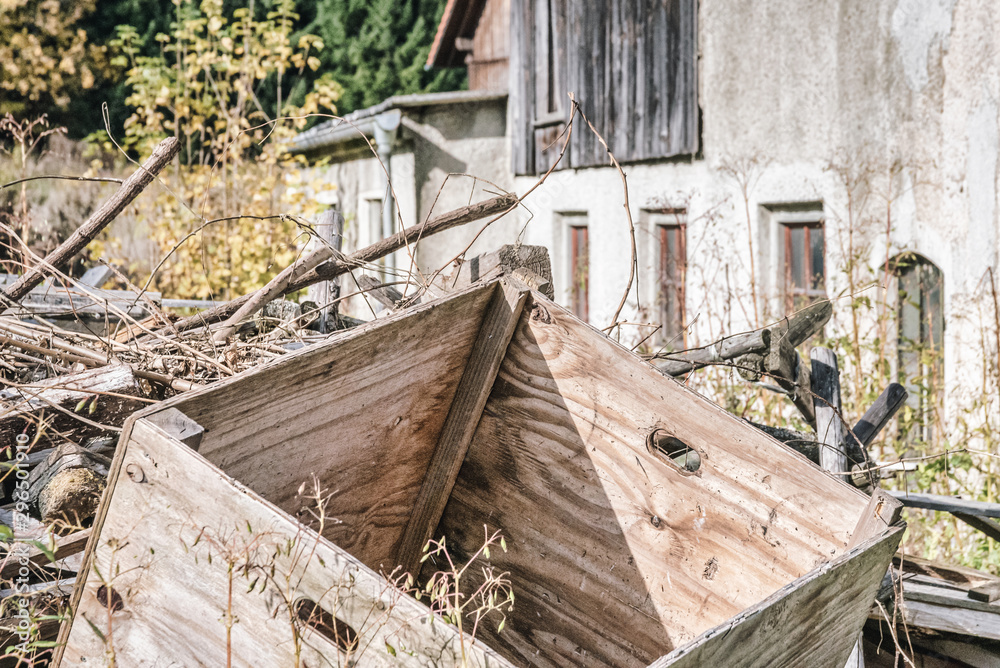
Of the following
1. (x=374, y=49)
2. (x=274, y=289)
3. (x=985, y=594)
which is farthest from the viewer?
(x=374, y=49)

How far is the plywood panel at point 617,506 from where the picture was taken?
1731mm

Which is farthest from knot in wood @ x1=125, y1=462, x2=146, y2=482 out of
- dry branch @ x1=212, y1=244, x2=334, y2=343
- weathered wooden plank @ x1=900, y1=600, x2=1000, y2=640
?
weathered wooden plank @ x1=900, y1=600, x2=1000, y2=640

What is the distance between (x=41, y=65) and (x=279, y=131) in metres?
8.61

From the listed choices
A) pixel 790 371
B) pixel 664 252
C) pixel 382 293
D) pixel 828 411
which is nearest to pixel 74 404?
pixel 382 293

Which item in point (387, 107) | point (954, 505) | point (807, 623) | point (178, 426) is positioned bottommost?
point (954, 505)

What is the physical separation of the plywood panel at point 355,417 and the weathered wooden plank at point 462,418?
23 millimetres

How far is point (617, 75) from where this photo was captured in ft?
28.1

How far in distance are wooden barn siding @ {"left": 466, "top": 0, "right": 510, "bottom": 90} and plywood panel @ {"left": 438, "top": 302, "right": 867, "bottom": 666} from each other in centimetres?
1002

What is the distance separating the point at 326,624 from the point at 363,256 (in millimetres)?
1795

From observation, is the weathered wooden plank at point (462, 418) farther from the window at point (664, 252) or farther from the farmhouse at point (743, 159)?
the window at point (664, 252)

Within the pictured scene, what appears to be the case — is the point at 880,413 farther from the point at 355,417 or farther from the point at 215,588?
the point at 215,588

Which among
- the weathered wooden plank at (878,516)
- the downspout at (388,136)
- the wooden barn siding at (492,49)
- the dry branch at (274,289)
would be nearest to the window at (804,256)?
the downspout at (388,136)

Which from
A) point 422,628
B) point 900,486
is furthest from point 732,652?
point 900,486

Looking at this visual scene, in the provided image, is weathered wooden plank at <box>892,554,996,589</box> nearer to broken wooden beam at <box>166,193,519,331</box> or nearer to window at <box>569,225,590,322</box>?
broken wooden beam at <box>166,193,519,331</box>
